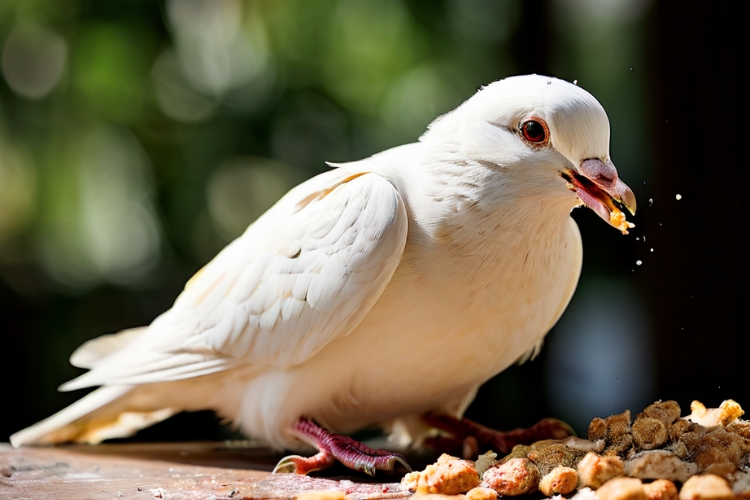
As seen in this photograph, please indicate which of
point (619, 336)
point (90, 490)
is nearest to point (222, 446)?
point (90, 490)

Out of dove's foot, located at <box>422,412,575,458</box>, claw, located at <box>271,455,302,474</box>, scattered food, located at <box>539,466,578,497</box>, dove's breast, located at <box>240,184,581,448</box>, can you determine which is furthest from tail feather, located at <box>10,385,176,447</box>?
scattered food, located at <box>539,466,578,497</box>

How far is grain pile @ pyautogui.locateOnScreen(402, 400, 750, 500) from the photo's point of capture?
4.63ft

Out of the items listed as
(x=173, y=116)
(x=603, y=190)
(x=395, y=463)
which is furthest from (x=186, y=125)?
(x=603, y=190)

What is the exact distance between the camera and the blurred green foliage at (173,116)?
3730 millimetres

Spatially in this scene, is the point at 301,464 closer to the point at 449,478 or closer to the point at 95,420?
the point at 449,478

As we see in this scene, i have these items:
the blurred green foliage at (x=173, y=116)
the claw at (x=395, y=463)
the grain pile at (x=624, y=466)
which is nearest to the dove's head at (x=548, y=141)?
the grain pile at (x=624, y=466)

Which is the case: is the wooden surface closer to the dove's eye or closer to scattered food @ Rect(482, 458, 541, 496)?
scattered food @ Rect(482, 458, 541, 496)

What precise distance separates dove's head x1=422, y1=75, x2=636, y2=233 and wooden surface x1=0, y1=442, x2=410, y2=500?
0.85 metres

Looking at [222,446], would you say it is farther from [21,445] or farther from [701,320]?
[701,320]

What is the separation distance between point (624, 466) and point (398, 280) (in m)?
0.73

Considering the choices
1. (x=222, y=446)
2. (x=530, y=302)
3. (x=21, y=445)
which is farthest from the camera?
(x=222, y=446)

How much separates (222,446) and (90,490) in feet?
3.07

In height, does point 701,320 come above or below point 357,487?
above

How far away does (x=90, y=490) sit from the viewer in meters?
1.83
